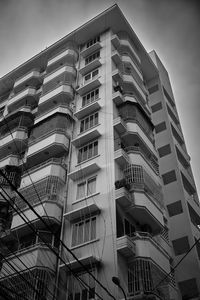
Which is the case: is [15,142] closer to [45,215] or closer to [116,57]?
[45,215]

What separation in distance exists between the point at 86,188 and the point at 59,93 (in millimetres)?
10905

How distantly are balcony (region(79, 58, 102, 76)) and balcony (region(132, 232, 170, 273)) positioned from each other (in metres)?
16.5

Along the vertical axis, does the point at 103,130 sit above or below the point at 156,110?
below

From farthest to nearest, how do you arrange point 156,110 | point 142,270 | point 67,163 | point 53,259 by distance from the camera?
point 156,110, point 67,163, point 53,259, point 142,270

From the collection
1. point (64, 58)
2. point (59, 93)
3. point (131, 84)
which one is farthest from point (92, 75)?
point (64, 58)

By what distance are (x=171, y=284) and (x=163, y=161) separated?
12.8 m

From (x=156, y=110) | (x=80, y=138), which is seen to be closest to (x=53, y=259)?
(x=80, y=138)

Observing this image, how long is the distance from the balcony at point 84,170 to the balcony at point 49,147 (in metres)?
2.97

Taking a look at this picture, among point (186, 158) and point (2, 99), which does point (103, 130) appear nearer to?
point (186, 158)

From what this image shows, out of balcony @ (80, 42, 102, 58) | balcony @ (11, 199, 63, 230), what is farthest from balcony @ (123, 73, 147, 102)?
balcony @ (11, 199, 63, 230)

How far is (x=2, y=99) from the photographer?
40.0m

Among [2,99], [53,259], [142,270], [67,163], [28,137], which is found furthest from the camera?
[2,99]

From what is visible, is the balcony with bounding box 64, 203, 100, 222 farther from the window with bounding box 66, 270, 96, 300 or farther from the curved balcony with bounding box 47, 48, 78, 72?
the curved balcony with bounding box 47, 48, 78, 72

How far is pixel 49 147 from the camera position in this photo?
2547 cm
